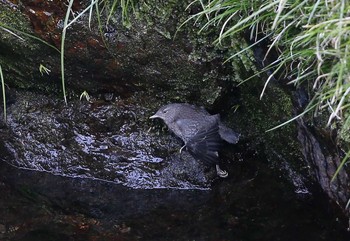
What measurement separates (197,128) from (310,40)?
59.2 inches

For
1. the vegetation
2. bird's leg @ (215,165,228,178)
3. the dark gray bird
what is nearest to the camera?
the vegetation

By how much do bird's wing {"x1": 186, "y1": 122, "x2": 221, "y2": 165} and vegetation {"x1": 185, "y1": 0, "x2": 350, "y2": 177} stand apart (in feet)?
2.83

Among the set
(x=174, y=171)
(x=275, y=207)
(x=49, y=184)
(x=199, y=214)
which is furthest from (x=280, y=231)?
(x=49, y=184)

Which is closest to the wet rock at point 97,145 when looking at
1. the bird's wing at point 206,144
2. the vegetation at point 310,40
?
the bird's wing at point 206,144

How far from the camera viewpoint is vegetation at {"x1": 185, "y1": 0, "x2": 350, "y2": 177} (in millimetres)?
2908

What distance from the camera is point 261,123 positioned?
4480 mm

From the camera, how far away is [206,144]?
4.46 m

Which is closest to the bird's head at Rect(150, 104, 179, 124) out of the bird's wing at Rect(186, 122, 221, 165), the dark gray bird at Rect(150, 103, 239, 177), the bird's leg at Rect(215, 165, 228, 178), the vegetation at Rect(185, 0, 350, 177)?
the dark gray bird at Rect(150, 103, 239, 177)

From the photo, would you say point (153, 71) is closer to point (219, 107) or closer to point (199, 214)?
point (219, 107)

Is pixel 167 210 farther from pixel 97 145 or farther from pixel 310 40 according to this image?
pixel 310 40

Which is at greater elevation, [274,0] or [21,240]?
[274,0]

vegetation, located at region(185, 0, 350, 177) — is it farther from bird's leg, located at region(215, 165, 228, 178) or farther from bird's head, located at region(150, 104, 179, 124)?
bird's leg, located at region(215, 165, 228, 178)

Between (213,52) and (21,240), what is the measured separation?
188 cm

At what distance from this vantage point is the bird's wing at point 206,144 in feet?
14.5
